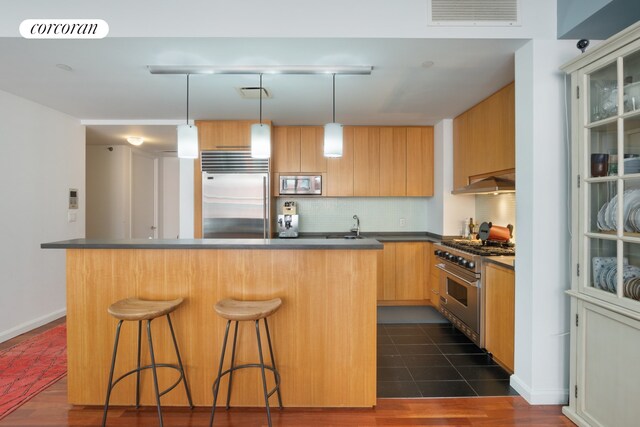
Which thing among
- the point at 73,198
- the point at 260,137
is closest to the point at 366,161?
the point at 260,137

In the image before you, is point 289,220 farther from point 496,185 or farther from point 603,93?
point 603,93

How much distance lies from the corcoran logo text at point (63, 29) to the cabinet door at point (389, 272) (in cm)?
358

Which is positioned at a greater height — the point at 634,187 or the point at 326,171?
the point at 326,171

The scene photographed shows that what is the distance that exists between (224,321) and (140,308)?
517mm

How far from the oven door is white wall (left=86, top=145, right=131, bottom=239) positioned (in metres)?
5.07

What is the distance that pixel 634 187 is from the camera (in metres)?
1.80

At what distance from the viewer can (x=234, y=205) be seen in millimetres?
4211

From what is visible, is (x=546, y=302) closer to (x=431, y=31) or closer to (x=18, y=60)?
(x=431, y=31)

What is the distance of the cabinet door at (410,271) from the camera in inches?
175

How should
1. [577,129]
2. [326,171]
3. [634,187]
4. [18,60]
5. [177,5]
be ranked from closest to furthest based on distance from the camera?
[634,187]
[577,129]
[177,5]
[18,60]
[326,171]

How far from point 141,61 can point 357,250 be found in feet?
7.03

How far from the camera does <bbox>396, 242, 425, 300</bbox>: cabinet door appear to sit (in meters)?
4.43

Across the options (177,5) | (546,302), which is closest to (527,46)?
(546,302)

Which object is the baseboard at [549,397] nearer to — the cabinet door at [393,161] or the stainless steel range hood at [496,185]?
the stainless steel range hood at [496,185]
